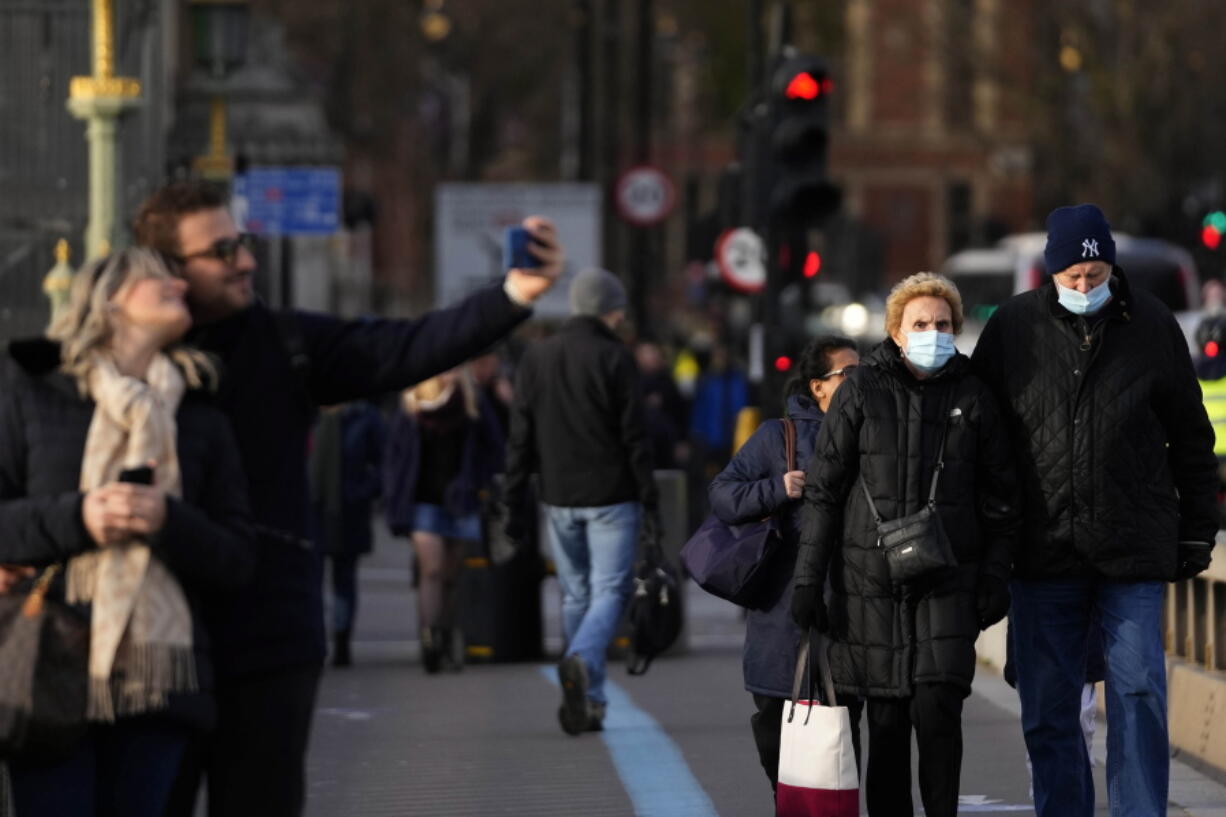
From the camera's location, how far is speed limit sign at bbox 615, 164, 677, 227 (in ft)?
96.2

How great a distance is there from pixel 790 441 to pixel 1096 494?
0.99 meters

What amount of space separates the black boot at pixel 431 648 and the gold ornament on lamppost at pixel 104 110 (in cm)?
266

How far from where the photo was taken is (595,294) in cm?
1167

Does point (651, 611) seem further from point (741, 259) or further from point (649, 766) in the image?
point (741, 259)

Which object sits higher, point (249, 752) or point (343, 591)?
point (249, 752)

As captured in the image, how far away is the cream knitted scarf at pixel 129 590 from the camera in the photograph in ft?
16.9

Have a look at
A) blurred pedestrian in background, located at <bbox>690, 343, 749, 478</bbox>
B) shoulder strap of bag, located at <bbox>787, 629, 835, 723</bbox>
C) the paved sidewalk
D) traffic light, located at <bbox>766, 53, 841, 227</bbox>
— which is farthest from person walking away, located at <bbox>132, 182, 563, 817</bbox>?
blurred pedestrian in background, located at <bbox>690, 343, 749, 478</bbox>

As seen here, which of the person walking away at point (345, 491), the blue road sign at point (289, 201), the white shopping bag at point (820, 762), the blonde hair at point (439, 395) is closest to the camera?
the white shopping bag at point (820, 762)

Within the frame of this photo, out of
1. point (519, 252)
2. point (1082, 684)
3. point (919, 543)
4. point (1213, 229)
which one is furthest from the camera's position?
point (1213, 229)

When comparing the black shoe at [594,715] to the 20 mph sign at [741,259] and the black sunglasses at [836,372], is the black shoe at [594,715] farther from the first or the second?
the 20 mph sign at [741,259]

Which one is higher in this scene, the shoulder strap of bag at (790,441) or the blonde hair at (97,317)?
the blonde hair at (97,317)

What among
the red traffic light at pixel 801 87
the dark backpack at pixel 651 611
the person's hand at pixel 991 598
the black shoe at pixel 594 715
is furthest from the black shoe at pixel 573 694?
the red traffic light at pixel 801 87

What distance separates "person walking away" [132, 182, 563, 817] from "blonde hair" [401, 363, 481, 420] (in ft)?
26.1

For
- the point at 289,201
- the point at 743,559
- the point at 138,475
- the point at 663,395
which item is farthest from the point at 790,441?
the point at 289,201
